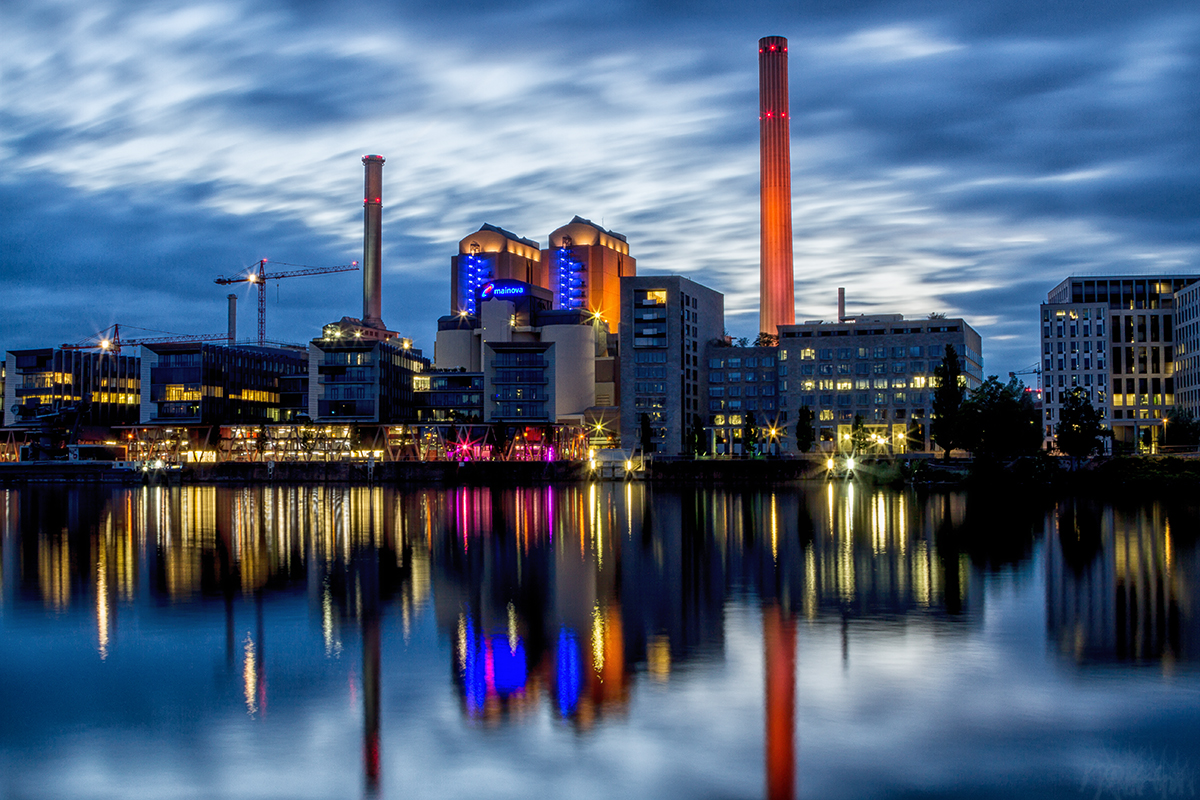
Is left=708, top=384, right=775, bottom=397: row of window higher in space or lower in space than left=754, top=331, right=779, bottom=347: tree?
lower

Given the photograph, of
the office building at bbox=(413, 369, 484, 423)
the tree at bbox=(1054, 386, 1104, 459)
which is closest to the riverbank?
the tree at bbox=(1054, 386, 1104, 459)

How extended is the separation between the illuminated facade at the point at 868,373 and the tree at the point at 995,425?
158ft

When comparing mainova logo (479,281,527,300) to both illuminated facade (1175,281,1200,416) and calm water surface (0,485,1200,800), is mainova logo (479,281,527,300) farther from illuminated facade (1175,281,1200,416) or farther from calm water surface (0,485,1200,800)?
calm water surface (0,485,1200,800)

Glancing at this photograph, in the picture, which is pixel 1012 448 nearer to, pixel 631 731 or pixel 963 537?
pixel 963 537

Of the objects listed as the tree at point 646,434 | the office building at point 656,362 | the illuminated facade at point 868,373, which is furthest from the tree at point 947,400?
the office building at point 656,362

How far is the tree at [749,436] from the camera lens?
163625 millimetres

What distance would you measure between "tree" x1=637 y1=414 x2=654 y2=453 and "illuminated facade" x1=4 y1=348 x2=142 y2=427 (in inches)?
3151

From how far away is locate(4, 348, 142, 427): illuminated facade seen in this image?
162 metres

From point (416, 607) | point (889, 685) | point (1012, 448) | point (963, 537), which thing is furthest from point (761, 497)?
point (889, 685)

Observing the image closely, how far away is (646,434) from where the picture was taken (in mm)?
163750

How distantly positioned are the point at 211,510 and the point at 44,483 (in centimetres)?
7450

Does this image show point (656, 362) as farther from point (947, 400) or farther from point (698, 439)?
point (947, 400)

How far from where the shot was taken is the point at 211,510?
238 feet

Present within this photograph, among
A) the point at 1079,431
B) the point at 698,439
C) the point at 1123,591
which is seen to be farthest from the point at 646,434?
the point at 1123,591
